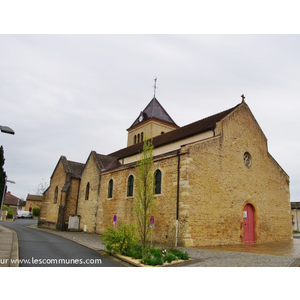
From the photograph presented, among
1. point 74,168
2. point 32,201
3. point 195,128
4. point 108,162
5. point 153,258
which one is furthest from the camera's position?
point 32,201

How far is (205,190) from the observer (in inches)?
629

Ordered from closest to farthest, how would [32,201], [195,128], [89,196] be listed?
[195,128] → [89,196] → [32,201]

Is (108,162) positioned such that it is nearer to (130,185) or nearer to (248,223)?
(130,185)

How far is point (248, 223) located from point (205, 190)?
188 inches

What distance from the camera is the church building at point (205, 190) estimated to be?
15.5 meters

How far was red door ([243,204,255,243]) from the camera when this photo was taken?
59.1 feet

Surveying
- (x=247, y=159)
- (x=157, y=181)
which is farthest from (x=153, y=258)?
(x=247, y=159)

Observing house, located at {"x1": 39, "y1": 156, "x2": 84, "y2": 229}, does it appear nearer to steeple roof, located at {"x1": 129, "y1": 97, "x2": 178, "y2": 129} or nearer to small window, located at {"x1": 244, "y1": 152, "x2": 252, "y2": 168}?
steeple roof, located at {"x1": 129, "y1": 97, "x2": 178, "y2": 129}

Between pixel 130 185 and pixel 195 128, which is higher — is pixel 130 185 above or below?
below

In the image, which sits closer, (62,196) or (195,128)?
(195,128)

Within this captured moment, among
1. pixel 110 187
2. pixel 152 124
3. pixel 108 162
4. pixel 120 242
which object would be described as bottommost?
pixel 120 242

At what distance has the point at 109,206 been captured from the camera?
2189 cm

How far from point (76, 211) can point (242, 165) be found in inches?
654

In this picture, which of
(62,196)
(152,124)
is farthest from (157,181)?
(152,124)
